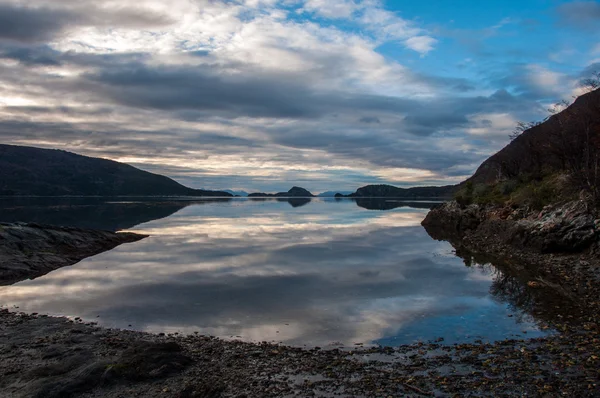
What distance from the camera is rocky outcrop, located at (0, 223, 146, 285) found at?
27.2 metres

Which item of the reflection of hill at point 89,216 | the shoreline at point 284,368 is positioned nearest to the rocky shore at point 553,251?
the shoreline at point 284,368

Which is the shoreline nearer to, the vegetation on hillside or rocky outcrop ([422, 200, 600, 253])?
rocky outcrop ([422, 200, 600, 253])

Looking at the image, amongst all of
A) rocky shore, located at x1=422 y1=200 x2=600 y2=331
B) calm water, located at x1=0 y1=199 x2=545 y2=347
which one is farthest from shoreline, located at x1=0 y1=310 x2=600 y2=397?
rocky shore, located at x1=422 y1=200 x2=600 y2=331

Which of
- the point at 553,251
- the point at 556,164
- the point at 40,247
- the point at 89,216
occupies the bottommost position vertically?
the point at 89,216

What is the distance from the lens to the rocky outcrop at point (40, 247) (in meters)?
27.2

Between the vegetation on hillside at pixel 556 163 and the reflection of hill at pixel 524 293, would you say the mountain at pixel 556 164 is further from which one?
the reflection of hill at pixel 524 293

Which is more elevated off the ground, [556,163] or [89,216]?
[556,163]

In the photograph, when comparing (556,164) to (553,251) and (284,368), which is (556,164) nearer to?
(553,251)

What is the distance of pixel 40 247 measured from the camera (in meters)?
32.9

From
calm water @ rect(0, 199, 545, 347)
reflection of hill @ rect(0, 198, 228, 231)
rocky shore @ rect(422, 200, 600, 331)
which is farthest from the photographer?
reflection of hill @ rect(0, 198, 228, 231)

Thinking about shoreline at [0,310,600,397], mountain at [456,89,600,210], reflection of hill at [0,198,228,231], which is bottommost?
reflection of hill at [0,198,228,231]

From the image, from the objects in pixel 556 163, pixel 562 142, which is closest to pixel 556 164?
pixel 556 163

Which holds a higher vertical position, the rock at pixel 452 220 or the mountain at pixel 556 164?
the mountain at pixel 556 164

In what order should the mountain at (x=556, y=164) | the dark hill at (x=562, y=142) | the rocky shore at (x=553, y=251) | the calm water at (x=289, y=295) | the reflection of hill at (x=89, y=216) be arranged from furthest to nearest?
the reflection of hill at (x=89, y=216), the dark hill at (x=562, y=142), the mountain at (x=556, y=164), the rocky shore at (x=553, y=251), the calm water at (x=289, y=295)
